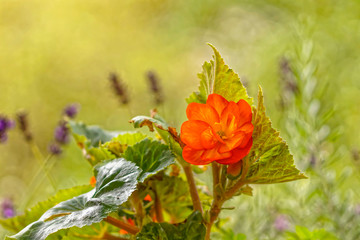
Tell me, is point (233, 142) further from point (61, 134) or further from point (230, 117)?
point (61, 134)

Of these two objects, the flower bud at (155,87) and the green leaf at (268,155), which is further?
the flower bud at (155,87)

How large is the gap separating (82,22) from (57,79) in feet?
1.63

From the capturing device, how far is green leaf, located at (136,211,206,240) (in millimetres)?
378

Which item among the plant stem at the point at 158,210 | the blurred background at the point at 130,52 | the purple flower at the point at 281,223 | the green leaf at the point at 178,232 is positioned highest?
the blurred background at the point at 130,52

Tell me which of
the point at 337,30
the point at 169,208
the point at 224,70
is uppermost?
the point at 337,30

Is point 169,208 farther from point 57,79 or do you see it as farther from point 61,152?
point 57,79

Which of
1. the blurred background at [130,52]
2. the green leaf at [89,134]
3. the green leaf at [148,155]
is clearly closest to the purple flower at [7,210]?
the green leaf at [89,134]

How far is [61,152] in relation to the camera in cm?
82

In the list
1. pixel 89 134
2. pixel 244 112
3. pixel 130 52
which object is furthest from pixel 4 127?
pixel 130 52

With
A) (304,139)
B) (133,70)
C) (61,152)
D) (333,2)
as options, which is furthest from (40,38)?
(304,139)

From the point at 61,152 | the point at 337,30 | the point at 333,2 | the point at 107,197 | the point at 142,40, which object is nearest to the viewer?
the point at 107,197

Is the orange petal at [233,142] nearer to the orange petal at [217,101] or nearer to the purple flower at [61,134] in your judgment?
the orange petal at [217,101]

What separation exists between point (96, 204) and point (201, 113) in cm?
11

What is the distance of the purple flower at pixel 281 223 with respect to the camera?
0.75 m
